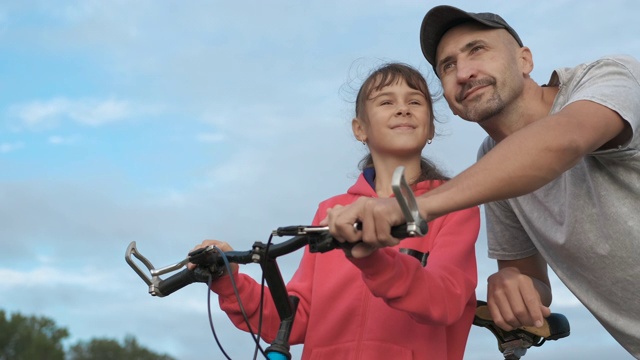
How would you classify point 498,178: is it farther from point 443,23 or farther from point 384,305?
point 443,23

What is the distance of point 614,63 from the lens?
4148 millimetres

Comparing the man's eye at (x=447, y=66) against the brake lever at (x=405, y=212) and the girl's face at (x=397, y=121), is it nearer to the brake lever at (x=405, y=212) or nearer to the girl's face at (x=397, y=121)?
the girl's face at (x=397, y=121)

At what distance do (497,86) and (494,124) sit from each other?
234mm

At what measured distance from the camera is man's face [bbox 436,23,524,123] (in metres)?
4.50

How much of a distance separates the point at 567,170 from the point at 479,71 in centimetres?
84

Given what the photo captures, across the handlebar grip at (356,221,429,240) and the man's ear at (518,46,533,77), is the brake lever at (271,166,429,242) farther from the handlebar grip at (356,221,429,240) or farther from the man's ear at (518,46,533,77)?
the man's ear at (518,46,533,77)

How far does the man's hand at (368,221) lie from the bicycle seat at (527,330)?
160cm

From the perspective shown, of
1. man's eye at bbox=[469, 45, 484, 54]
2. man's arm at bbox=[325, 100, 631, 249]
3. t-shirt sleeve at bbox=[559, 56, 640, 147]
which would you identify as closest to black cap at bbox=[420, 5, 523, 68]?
man's eye at bbox=[469, 45, 484, 54]

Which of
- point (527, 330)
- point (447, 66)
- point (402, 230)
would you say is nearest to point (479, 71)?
point (447, 66)

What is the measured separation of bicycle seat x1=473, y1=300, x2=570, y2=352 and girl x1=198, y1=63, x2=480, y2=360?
158 mm

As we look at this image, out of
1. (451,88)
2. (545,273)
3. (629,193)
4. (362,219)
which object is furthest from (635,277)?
(362,219)

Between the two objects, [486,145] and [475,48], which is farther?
[486,145]

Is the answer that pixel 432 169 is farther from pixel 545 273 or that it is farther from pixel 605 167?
pixel 545 273

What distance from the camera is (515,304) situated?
4184 millimetres
